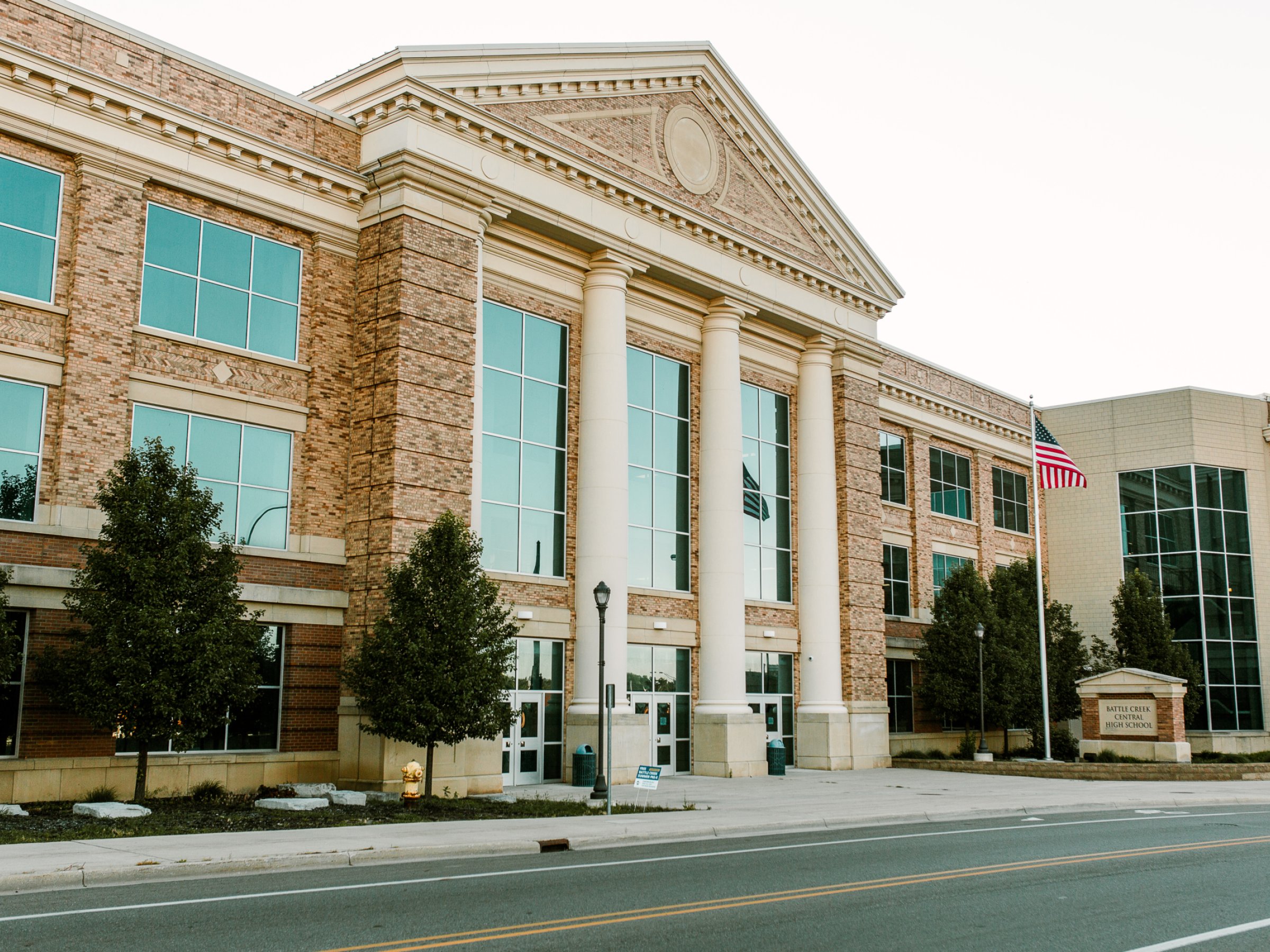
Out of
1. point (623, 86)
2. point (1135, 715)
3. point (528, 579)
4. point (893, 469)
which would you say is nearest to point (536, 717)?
point (528, 579)

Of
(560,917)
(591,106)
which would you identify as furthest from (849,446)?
(560,917)

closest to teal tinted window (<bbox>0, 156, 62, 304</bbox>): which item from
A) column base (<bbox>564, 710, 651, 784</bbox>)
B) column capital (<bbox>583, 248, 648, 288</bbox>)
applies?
column capital (<bbox>583, 248, 648, 288</bbox>)

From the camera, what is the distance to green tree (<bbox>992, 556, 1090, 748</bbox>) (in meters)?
38.6

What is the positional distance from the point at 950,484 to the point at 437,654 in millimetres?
28827

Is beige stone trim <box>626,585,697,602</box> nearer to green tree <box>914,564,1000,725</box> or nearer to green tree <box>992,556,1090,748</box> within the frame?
green tree <box>914,564,1000,725</box>

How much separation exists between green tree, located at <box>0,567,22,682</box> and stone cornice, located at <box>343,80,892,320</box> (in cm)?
1248

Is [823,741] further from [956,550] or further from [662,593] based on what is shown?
[956,550]

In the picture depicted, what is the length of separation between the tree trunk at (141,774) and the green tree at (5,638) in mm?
2300

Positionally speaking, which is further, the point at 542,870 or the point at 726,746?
the point at 726,746

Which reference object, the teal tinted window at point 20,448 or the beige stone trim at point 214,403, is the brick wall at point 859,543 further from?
the teal tinted window at point 20,448

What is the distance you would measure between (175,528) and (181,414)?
4.20 meters

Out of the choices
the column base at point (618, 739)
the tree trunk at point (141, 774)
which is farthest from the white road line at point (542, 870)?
the column base at point (618, 739)

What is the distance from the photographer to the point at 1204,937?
9.50m

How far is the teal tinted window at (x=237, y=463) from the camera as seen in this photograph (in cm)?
2231
